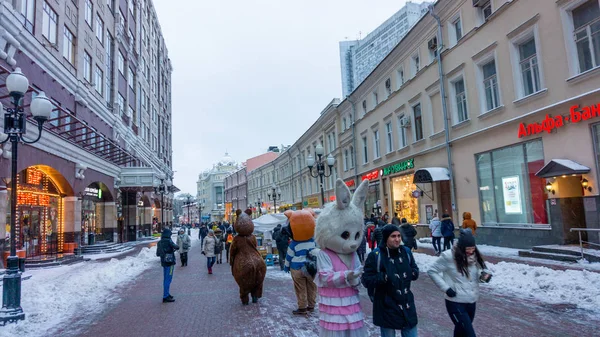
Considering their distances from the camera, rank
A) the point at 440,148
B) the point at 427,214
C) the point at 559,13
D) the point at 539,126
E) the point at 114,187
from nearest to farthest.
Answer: the point at 559,13 < the point at 539,126 < the point at 440,148 < the point at 427,214 < the point at 114,187

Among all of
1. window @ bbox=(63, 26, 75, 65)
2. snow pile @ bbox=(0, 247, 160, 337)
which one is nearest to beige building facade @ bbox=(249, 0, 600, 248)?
snow pile @ bbox=(0, 247, 160, 337)

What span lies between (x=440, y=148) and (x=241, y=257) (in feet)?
45.8

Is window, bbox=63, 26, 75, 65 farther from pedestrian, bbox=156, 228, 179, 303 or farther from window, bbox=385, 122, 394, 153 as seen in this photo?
window, bbox=385, 122, 394, 153

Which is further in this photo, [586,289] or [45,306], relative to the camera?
[45,306]

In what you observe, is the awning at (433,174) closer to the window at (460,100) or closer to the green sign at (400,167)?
the window at (460,100)

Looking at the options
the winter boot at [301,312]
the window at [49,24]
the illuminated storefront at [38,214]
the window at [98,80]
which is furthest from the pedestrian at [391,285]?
the window at [98,80]

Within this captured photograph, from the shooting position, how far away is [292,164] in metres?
50.4

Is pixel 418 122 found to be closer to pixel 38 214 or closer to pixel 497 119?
pixel 497 119

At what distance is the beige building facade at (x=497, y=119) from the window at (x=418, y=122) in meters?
0.06

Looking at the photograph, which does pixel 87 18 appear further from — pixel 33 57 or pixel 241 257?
pixel 241 257

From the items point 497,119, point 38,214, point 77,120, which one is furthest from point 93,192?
point 497,119

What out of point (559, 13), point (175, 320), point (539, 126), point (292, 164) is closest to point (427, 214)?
point (539, 126)

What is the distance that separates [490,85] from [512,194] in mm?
4510

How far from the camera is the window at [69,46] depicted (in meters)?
19.3
